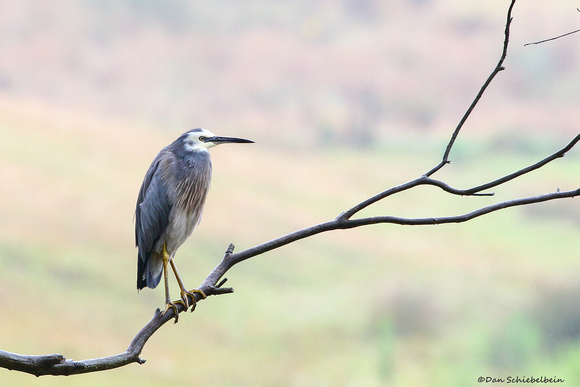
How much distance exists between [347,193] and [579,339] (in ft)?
4.22

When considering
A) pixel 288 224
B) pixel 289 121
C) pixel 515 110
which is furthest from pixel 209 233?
pixel 515 110

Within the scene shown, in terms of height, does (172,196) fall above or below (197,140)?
below

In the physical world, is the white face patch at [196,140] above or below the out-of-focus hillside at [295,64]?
below

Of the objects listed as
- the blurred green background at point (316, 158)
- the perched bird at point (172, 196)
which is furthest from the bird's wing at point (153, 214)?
the blurred green background at point (316, 158)

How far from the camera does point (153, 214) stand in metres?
1.49

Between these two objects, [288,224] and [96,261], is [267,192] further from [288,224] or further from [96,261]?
[96,261]

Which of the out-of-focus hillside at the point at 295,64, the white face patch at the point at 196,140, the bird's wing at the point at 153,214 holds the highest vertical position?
the out-of-focus hillside at the point at 295,64

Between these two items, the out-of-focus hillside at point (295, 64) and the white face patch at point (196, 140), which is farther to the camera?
the out-of-focus hillside at point (295, 64)

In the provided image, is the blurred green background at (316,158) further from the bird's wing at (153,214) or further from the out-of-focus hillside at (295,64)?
the bird's wing at (153,214)

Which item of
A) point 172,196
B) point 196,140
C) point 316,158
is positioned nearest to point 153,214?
point 172,196

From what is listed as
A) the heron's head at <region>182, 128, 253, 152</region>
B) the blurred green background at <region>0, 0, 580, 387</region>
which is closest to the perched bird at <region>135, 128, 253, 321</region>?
the heron's head at <region>182, 128, 253, 152</region>

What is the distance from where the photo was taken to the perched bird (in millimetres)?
1472

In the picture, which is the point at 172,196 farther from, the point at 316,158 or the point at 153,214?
the point at 316,158

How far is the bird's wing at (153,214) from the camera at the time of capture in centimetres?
148
